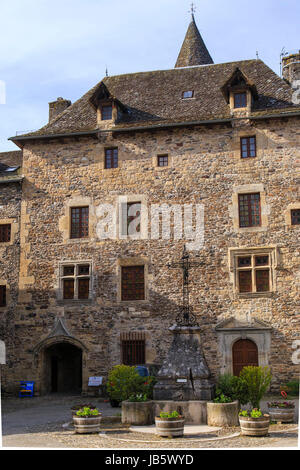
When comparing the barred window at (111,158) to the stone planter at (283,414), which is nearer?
the stone planter at (283,414)

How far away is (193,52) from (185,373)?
1902cm

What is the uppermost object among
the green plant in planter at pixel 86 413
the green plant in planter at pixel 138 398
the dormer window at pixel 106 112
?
the dormer window at pixel 106 112

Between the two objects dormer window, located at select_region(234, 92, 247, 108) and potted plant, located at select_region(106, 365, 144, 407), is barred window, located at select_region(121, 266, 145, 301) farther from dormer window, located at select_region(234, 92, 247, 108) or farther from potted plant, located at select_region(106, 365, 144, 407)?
dormer window, located at select_region(234, 92, 247, 108)

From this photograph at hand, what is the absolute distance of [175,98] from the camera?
20.1m

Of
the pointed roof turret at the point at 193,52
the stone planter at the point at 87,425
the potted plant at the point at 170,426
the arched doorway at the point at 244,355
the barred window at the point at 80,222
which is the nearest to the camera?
the potted plant at the point at 170,426

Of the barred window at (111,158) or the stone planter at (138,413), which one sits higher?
the barred window at (111,158)

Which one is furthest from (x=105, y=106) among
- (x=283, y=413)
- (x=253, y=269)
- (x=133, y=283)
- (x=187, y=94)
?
(x=283, y=413)

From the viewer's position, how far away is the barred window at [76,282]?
1848cm

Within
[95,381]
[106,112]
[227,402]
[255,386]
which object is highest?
[106,112]

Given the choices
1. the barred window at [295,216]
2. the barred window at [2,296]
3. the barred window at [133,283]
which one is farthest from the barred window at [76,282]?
the barred window at [295,216]

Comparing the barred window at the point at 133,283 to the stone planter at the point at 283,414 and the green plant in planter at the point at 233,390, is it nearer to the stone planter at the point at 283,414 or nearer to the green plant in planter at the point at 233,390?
the green plant in planter at the point at 233,390

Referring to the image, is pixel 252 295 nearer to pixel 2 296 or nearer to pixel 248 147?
pixel 248 147
